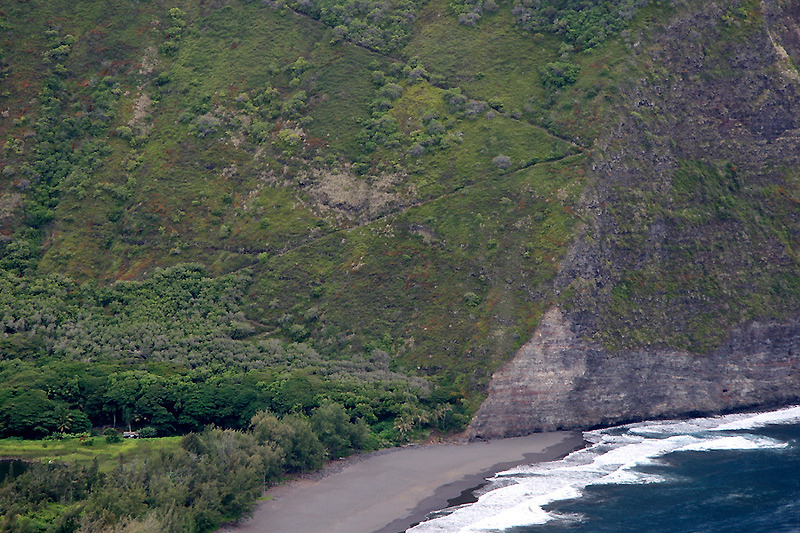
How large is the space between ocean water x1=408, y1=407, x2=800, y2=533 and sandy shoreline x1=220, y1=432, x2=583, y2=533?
233 centimetres

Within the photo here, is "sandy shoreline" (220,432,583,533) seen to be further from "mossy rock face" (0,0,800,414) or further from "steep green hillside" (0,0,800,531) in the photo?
"mossy rock face" (0,0,800,414)

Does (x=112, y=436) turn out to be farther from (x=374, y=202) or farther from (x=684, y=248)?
(x=684, y=248)

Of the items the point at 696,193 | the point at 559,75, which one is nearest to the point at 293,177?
the point at 559,75

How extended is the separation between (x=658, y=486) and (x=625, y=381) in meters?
19.5

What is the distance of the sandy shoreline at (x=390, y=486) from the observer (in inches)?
2714

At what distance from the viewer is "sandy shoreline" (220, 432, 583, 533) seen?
68.9 meters

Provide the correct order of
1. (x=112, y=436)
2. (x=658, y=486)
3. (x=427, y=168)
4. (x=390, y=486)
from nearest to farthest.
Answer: (x=658, y=486) < (x=390, y=486) < (x=112, y=436) < (x=427, y=168)

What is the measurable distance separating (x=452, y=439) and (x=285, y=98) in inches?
2247

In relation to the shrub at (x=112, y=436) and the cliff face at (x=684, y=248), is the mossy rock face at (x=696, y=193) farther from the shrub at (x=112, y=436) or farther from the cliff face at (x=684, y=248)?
the shrub at (x=112, y=436)

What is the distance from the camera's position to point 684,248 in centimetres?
10288

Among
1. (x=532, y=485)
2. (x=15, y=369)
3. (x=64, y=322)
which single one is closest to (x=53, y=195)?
(x=64, y=322)

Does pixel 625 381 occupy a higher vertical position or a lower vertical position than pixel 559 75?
lower

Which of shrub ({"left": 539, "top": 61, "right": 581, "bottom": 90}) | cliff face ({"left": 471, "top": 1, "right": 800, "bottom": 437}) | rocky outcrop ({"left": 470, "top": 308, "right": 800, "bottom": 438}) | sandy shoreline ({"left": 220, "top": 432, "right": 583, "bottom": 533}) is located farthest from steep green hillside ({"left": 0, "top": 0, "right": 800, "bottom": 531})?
sandy shoreline ({"left": 220, "top": 432, "right": 583, "bottom": 533})

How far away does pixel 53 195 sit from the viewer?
115m
